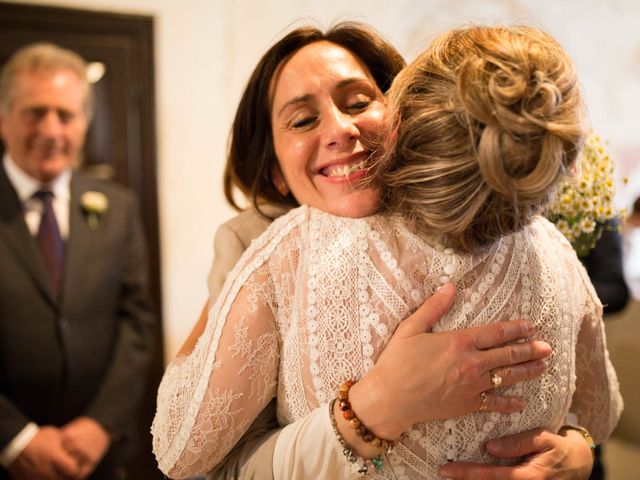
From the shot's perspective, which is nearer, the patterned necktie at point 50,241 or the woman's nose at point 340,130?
the woman's nose at point 340,130

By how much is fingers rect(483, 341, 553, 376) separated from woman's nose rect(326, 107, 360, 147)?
1.58 feet

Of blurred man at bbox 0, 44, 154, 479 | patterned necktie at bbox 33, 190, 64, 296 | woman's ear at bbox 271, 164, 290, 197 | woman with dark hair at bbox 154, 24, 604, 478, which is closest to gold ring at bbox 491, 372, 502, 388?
woman with dark hair at bbox 154, 24, 604, 478

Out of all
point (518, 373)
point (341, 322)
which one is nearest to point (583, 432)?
point (518, 373)

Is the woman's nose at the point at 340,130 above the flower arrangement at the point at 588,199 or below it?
above

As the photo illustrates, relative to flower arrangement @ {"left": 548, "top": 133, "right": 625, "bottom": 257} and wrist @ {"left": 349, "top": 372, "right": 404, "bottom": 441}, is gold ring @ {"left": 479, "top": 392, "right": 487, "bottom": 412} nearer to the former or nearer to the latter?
wrist @ {"left": 349, "top": 372, "right": 404, "bottom": 441}

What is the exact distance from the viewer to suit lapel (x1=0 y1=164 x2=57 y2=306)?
8.06 feet

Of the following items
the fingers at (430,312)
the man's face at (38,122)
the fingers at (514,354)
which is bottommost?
the fingers at (514,354)

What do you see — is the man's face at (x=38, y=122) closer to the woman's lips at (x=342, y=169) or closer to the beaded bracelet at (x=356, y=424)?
the woman's lips at (x=342, y=169)

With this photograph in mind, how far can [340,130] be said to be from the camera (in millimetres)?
1204

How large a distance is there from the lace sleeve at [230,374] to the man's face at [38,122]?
6.24ft

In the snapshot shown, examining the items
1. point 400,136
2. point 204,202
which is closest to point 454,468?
point 400,136

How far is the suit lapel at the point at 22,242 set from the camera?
8.06 feet

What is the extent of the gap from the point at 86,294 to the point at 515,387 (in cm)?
198

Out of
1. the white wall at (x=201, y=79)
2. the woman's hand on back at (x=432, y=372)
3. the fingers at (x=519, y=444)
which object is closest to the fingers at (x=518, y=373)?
the woman's hand on back at (x=432, y=372)
